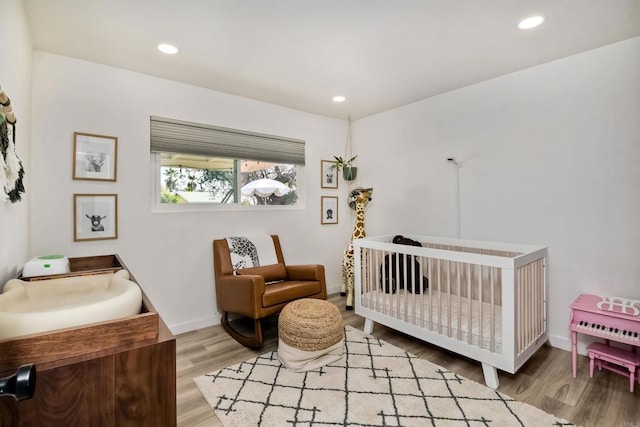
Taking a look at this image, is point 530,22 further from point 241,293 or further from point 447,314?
point 241,293

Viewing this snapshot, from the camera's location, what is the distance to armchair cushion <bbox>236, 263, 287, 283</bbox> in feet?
9.98

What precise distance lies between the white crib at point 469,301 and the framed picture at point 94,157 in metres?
2.23

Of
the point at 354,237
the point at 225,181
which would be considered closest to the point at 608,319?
the point at 354,237

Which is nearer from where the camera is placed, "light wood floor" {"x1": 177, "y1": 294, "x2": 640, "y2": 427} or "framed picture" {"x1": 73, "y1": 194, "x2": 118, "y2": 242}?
"light wood floor" {"x1": 177, "y1": 294, "x2": 640, "y2": 427}

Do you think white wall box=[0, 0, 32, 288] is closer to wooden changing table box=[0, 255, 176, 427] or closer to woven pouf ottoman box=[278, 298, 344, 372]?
wooden changing table box=[0, 255, 176, 427]

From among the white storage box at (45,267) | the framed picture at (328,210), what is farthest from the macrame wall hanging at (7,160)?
the framed picture at (328,210)

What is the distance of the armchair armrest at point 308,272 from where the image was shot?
3.08 metres

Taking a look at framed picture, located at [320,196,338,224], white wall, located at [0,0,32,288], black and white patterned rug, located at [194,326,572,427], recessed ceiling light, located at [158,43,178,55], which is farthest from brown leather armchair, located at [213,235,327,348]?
recessed ceiling light, located at [158,43,178,55]

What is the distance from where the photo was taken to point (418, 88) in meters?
3.16

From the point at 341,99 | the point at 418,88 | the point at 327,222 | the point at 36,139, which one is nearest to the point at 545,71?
the point at 418,88

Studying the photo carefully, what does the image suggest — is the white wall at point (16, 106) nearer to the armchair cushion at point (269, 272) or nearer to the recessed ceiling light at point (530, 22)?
the armchair cushion at point (269, 272)

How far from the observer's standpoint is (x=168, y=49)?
2.33 metres

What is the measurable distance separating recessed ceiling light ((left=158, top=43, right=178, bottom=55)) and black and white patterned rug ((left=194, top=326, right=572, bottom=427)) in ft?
7.69

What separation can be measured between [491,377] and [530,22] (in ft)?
7.49
